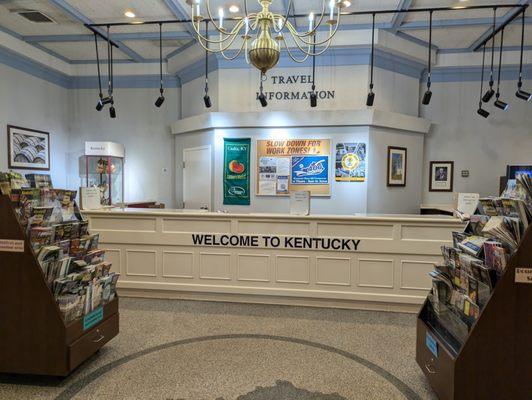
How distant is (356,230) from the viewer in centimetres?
364

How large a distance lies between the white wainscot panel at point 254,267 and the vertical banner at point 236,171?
2.36 meters

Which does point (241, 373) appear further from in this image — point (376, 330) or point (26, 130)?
point (26, 130)

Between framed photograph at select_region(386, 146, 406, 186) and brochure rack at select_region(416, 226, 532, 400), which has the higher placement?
framed photograph at select_region(386, 146, 406, 186)

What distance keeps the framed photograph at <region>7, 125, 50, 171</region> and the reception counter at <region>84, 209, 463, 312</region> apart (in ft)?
10.4

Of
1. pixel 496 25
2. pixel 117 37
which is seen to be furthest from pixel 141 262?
pixel 496 25

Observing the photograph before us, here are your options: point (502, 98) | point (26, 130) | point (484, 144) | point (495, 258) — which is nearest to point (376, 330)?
point (495, 258)

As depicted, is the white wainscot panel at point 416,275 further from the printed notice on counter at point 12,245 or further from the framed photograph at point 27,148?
the framed photograph at point 27,148

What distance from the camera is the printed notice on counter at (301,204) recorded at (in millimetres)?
3801

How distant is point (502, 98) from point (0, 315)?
27.3ft

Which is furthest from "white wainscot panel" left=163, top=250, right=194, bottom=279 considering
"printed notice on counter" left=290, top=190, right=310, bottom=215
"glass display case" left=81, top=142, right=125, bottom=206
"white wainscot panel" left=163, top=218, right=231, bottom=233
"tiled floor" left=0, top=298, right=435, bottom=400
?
"glass display case" left=81, top=142, right=125, bottom=206

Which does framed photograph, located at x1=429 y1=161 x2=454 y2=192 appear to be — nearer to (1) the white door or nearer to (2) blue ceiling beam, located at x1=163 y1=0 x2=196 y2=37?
(1) the white door

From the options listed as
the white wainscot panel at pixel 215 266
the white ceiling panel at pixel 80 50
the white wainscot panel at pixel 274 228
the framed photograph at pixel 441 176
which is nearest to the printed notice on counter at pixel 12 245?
the white wainscot panel at pixel 215 266

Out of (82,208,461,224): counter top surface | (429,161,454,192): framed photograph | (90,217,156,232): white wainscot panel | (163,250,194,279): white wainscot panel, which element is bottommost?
(163,250,194,279): white wainscot panel

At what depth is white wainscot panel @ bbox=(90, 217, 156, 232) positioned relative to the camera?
394 centimetres
